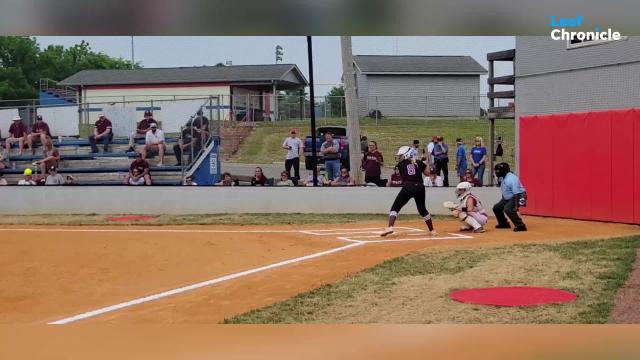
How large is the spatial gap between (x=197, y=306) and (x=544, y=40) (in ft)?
48.1

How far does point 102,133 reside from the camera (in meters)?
21.7

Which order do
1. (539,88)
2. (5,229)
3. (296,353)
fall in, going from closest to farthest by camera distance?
(296,353) < (5,229) < (539,88)

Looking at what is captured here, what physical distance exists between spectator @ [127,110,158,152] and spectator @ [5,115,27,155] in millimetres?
2872

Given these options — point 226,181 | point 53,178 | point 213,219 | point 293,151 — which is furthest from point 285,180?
point 53,178

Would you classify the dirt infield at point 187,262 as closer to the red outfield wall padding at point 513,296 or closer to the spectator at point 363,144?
the red outfield wall padding at point 513,296

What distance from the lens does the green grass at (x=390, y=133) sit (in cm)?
2138

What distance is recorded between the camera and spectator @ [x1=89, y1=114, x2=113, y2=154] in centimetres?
2161

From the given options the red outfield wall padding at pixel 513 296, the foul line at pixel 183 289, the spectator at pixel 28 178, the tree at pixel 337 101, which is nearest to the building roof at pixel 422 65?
the tree at pixel 337 101

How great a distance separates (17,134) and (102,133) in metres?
2.29

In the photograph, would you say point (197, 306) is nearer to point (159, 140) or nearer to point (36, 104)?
point (159, 140)

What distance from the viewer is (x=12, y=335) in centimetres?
598

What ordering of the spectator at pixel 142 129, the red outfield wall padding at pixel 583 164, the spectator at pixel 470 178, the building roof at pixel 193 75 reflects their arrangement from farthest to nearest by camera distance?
1. the building roof at pixel 193 75
2. the spectator at pixel 142 129
3. the spectator at pixel 470 178
4. the red outfield wall padding at pixel 583 164

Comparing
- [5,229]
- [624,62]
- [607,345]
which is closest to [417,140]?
[624,62]

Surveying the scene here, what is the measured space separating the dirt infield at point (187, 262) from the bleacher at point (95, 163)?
4.80m
